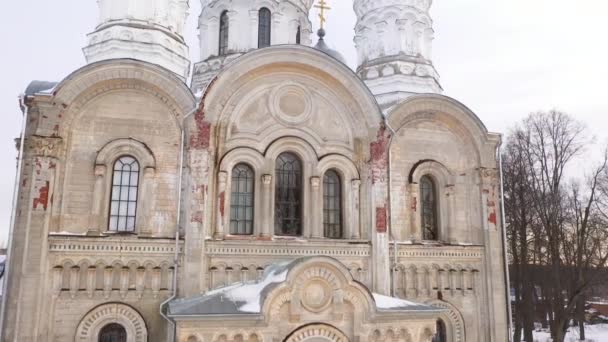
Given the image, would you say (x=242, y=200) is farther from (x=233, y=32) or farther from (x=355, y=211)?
(x=233, y=32)

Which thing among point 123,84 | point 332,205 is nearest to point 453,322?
point 332,205

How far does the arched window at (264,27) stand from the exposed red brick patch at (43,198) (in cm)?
843

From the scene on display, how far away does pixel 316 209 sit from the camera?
13844 mm

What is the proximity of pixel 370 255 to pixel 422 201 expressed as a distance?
8.84 ft

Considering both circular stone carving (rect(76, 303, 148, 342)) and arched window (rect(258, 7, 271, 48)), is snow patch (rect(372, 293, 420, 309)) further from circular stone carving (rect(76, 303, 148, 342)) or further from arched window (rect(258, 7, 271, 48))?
arched window (rect(258, 7, 271, 48))

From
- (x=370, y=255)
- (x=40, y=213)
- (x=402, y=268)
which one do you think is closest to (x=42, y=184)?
(x=40, y=213)

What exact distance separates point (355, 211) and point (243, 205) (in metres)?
3.04

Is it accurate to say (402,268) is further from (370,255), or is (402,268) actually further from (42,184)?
(42,184)

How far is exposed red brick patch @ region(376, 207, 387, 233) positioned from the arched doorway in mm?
3595

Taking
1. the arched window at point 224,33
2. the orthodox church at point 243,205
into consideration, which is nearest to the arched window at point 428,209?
the orthodox church at point 243,205

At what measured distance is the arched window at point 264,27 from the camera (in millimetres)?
17531

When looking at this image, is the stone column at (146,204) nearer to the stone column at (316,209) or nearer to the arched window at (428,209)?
the stone column at (316,209)

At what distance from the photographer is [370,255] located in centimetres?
1387

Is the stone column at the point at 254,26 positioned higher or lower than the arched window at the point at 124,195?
higher
